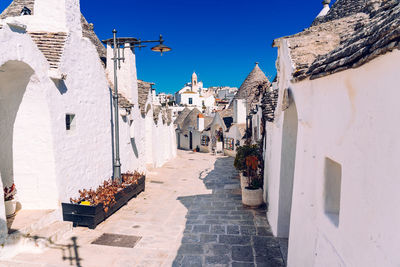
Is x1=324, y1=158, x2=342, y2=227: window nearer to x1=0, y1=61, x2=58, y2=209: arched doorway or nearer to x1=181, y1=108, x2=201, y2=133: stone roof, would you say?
x1=0, y1=61, x2=58, y2=209: arched doorway

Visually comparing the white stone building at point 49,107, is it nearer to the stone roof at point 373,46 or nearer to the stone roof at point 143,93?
the stone roof at point 143,93

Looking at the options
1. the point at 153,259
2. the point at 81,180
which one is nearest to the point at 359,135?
the point at 153,259

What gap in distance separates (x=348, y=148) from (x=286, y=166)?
340cm

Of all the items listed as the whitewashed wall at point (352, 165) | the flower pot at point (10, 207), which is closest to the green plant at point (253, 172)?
the whitewashed wall at point (352, 165)

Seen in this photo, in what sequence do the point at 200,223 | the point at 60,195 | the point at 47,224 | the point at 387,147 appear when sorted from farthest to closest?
the point at 200,223 → the point at 60,195 → the point at 47,224 → the point at 387,147

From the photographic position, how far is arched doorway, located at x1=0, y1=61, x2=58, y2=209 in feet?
20.9

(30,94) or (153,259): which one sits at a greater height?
(30,94)

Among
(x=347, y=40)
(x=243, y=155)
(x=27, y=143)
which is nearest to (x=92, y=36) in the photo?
(x=27, y=143)

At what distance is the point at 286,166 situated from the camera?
20.3 feet

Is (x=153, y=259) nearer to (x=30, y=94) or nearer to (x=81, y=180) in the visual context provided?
(x=81, y=180)

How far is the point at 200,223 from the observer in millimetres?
7617

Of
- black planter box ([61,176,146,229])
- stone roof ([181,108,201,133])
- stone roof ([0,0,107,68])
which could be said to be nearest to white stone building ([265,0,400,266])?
black planter box ([61,176,146,229])

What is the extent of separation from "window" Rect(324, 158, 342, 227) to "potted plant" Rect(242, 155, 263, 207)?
17.4 ft

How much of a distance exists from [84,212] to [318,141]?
612 cm
